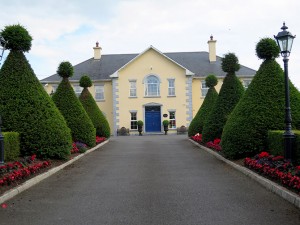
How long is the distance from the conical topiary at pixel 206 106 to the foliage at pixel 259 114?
10.8m

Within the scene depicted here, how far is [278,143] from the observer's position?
1108cm

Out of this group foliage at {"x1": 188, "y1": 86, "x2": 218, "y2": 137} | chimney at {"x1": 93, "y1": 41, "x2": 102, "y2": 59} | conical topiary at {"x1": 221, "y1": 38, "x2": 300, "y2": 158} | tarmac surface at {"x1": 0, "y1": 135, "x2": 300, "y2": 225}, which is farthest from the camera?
chimney at {"x1": 93, "y1": 41, "x2": 102, "y2": 59}

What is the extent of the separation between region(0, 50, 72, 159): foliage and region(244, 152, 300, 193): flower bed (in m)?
6.26

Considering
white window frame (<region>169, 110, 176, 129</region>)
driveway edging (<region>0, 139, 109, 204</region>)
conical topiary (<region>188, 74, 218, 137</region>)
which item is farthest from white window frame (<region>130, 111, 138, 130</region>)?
driveway edging (<region>0, 139, 109, 204</region>)

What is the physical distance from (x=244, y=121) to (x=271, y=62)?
96.6 inches

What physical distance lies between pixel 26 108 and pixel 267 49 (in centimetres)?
839

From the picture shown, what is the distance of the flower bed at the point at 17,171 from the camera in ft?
28.9

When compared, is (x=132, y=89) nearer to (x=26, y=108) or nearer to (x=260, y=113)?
(x=26, y=108)

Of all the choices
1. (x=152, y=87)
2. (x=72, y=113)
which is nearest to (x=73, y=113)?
(x=72, y=113)

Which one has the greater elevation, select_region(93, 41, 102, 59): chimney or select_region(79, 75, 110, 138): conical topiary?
select_region(93, 41, 102, 59): chimney

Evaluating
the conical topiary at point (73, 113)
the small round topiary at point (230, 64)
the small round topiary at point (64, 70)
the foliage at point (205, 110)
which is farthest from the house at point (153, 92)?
the small round topiary at point (230, 64)

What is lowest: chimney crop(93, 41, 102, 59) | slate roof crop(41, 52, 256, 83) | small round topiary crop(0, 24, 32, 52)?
small round topiary crop(0, 24, 32, 52)

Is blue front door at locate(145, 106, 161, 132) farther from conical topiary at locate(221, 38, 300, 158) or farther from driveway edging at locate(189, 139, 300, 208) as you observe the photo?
driveway edging at locate(189, 139, 300, 208)

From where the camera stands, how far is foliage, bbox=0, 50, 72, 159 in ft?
42.9
